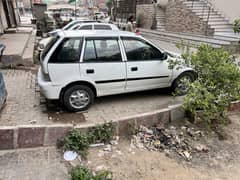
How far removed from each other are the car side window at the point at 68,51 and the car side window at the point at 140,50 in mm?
1001

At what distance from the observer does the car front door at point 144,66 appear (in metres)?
4.80

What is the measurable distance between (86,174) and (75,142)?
707 millimetres

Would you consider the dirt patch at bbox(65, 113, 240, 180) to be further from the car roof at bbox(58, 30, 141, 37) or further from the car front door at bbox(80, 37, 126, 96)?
the car roof at bbox(58, 30, 141, 37)

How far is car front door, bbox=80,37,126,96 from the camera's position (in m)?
4.43

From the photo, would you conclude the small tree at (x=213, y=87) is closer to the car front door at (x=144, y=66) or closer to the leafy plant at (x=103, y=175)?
the car front door at (x=144, y=66)

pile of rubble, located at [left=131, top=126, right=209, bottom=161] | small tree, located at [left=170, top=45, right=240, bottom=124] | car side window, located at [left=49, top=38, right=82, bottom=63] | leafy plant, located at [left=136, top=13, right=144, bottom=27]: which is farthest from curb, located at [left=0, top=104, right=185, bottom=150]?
leafy plant, located at [left=136, top=13, right=144, bottom=27]

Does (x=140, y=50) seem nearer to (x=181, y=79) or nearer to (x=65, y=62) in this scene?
(x=181, y=79)

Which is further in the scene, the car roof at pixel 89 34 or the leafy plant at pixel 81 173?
the car roof at pixel 89 34

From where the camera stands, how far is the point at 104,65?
453 cm

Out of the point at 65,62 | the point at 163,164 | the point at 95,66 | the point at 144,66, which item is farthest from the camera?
the point at 144,66

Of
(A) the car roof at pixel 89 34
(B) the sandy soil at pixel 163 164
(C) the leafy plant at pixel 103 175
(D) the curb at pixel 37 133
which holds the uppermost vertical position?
(A) the car roof at pixel 89 34

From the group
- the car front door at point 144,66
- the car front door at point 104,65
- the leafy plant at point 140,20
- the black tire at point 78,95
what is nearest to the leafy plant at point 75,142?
the black tire at point 78,95

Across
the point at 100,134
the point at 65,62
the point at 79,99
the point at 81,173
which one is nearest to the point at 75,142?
the point at 100,134

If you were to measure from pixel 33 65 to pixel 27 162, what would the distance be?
217 inches
